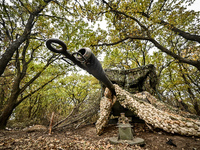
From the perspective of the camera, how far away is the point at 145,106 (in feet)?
12.6

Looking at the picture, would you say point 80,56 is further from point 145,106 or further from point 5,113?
point 5,113

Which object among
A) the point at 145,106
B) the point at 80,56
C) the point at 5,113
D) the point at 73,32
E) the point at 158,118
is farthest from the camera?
the point at 73,32

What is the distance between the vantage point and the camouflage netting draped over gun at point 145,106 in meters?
2.95

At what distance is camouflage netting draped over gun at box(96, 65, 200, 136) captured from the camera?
295 cm

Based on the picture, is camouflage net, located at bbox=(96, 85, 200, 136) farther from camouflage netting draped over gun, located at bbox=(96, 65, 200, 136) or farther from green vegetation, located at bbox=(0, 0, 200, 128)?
green vegetation, located at bbox=(0, 0, 200, 128)

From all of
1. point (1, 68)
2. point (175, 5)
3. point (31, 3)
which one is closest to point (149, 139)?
point (1, 68)

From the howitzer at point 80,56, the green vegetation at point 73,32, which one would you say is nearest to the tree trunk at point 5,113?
the green vegetation at point 73,32

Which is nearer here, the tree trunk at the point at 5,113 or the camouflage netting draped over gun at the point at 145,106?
the camouflage netting draped over gun at the point at 145,106

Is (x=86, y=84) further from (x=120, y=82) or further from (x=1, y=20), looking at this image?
(x=1, y=20)

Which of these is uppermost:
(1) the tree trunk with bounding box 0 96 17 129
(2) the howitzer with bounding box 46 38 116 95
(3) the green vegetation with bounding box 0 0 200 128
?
(3) the green vegetation with bounding box 0 0 200 128

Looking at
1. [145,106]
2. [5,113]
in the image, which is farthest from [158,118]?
[5,113]

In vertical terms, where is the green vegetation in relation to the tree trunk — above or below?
above

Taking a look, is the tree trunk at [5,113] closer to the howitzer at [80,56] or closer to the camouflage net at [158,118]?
the camouflage net at [158,118]

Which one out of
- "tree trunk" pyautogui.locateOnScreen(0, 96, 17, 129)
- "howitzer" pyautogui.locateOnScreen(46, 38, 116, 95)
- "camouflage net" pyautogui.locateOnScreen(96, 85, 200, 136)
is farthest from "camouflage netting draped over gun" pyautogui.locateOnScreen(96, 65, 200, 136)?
"tree trunk" pyautogui.locateOnScreen(0, 96, 17, 129)
